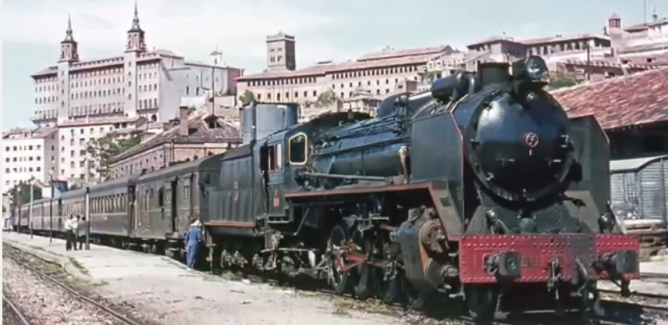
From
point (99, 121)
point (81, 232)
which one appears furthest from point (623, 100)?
point (99, 121)

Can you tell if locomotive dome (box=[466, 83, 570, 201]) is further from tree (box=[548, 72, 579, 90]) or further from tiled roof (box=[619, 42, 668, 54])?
tiled roof (box=[619, 42, 668, 54])

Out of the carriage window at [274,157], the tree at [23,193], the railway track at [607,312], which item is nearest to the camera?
the railway track at [607,312]

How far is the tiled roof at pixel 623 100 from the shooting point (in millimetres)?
23797

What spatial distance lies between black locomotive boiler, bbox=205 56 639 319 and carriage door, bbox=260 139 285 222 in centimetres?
310

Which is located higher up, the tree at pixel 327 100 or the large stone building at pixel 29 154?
the tree at pixel 327 100

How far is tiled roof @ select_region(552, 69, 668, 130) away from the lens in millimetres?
23797

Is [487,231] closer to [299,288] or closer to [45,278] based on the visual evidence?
[299,288]

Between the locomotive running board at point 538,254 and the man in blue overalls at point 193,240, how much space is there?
14.1 m

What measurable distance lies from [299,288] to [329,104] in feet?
377

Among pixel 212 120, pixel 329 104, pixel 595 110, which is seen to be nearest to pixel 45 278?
pixel 595 110

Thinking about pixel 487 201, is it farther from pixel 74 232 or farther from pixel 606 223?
pixel 74 232

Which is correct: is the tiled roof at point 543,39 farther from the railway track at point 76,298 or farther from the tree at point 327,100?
the railway track at point 76,298

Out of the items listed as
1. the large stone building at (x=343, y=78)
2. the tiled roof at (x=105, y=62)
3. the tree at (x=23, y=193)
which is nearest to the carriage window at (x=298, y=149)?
the tree at (x=23, y=193)

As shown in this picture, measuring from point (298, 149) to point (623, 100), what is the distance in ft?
44.0
